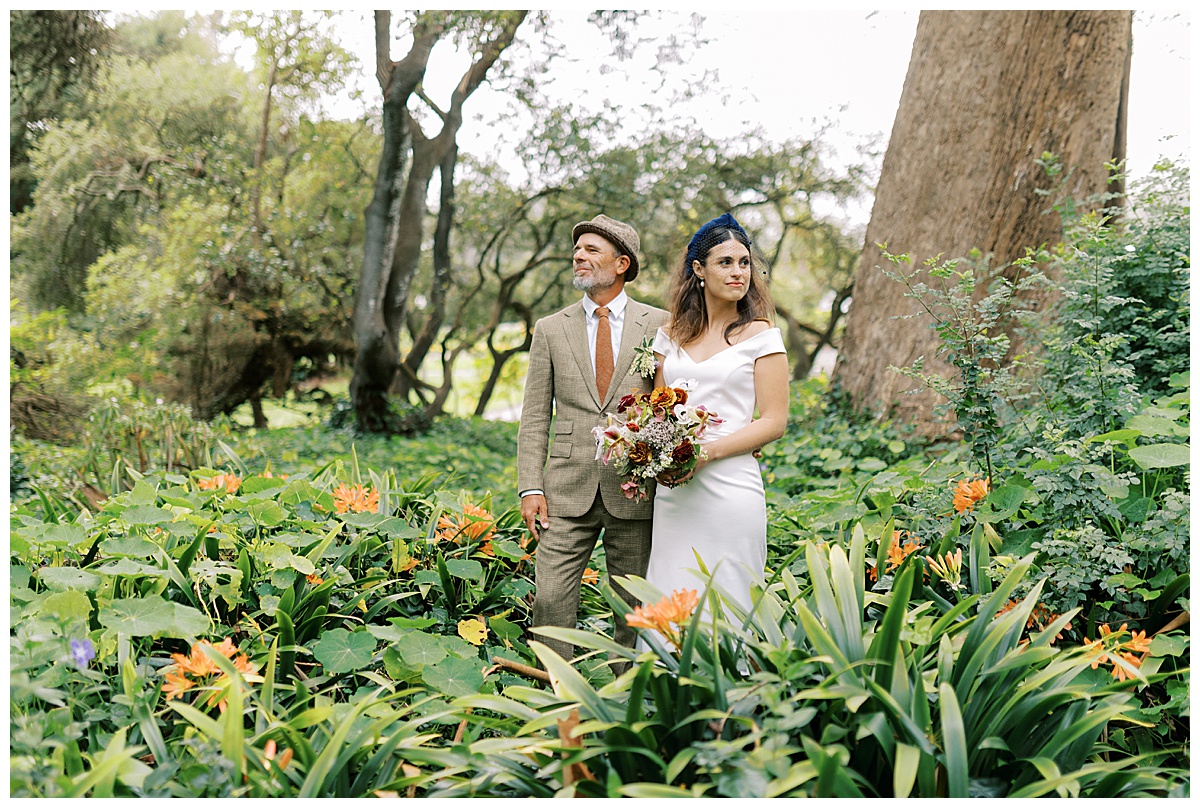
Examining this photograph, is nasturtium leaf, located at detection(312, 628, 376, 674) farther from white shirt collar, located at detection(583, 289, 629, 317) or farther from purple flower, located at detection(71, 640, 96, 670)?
white shirt collar, located at detection(583, 289, 629, 317)

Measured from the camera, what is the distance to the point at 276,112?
469 inches

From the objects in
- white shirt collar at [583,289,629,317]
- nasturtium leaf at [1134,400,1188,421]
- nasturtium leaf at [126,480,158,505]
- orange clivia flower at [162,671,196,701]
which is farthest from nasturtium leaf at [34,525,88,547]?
nasturtium leaf at [1134,400,1188,421]

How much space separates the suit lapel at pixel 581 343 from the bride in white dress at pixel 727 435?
29cm

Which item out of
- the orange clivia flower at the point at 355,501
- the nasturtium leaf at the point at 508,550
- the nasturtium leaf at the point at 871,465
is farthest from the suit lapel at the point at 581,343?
the nasturtium leaf at the point at 871,465

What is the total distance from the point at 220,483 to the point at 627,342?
6.66ft

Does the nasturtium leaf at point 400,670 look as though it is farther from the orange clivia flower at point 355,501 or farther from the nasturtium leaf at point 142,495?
the nasturtium leaf at point 142,495

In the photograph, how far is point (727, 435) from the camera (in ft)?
7.65

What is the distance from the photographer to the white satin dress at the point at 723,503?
233 centimetres

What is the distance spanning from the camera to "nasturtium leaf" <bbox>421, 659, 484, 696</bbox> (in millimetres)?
2182

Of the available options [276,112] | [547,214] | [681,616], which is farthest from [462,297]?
[681,616]

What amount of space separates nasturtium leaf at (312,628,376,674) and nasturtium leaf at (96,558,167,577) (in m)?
0.54

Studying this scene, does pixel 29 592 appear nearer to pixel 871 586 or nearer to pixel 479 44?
pixel 871 586

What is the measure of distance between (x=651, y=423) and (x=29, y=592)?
6.38ft

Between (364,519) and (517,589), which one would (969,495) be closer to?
→ (517,589)
